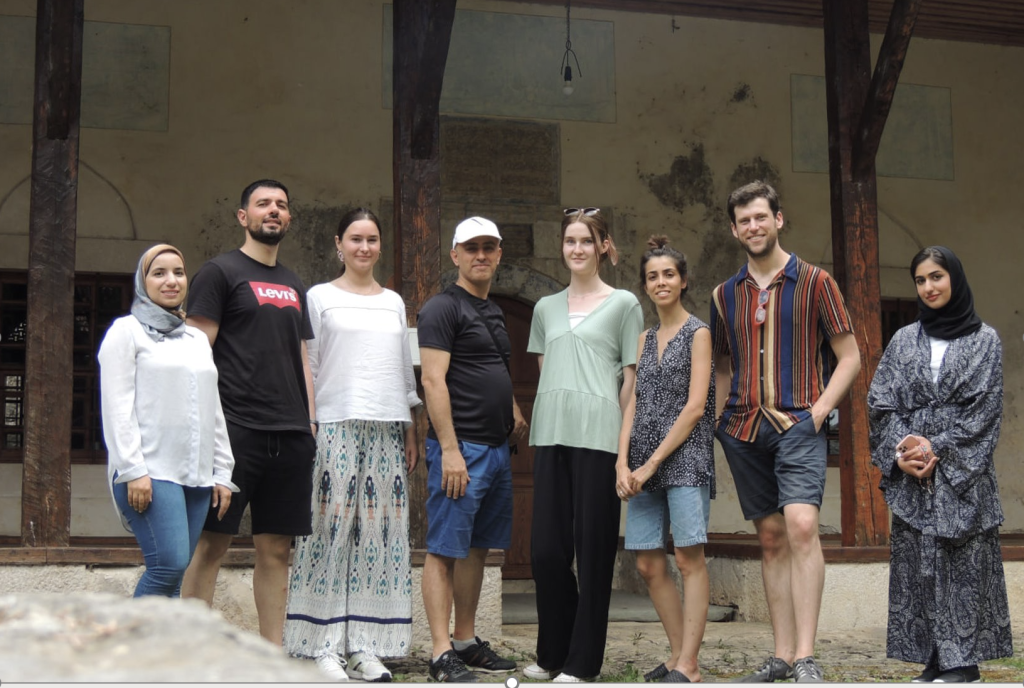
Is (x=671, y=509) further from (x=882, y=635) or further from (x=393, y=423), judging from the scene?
(x=882, y=635)

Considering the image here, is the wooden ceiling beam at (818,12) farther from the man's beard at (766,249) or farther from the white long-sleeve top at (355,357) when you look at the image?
the man's beard at (766,249)

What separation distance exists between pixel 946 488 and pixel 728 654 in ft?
4.75

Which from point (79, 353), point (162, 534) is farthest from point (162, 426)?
point (79, 353)

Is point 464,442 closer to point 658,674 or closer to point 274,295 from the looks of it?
point 274,295

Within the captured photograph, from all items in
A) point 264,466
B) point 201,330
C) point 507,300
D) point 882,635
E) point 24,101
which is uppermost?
point 24,101

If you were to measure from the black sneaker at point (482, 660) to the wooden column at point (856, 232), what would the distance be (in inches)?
105

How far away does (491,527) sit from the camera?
4.53 meters

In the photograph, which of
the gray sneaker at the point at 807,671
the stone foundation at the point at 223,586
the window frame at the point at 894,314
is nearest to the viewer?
the gray sneaker at the point at 807,671

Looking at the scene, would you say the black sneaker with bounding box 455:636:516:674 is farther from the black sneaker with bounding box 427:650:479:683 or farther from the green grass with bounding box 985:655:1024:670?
the green grass with bounding box 985:655:1024:670

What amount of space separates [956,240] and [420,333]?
21.7 feet

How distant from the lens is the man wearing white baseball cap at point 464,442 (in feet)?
14.3

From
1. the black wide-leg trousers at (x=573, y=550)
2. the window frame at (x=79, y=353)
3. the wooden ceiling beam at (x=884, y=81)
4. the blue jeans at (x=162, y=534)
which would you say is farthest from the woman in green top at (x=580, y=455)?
the window frame at (x=79, y=353)

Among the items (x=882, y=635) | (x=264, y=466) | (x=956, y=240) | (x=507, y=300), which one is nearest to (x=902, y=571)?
(x=882, y=635)

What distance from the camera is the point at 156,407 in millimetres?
3660
